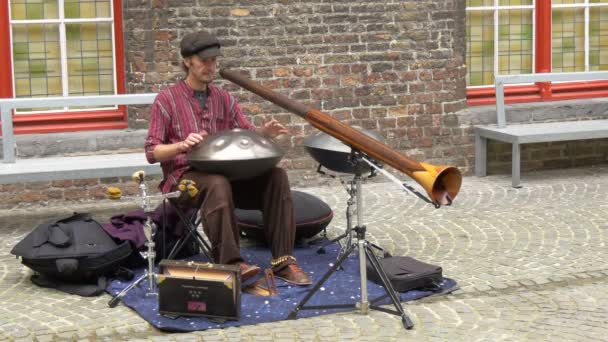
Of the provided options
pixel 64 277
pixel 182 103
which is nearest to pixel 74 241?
pixel 64 277

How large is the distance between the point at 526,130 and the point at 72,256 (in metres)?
4.75

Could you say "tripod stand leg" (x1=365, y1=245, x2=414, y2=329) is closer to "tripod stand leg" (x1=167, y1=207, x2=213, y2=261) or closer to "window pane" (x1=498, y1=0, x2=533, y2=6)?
"tripod stand leg" (x1=167, y1=207, x2=213, y2=261)

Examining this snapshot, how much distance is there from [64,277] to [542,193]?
14.3 ft

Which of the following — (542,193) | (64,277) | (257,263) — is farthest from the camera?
(542,193)

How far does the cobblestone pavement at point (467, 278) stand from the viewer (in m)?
5.80

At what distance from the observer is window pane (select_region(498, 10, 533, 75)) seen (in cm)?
1059

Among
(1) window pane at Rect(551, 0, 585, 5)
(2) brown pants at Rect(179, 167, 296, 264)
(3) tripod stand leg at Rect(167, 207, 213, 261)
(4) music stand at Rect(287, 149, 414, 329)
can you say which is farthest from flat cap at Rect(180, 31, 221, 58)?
(1) window pane at Rect(551, 0, 585, 5)

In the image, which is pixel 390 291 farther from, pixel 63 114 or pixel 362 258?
pixel 63 114

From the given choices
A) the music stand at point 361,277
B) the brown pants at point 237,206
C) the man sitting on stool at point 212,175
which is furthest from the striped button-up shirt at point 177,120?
the music stand at point 361,277

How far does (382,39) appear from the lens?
32.4ft

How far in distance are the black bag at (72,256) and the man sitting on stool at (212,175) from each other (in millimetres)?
492

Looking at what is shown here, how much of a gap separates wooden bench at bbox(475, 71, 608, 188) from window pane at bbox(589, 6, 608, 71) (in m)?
0.53

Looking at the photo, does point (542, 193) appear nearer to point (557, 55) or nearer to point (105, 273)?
point (557, 55)

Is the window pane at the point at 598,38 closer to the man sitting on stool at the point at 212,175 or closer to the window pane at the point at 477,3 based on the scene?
the window pane at the point at 477,3
